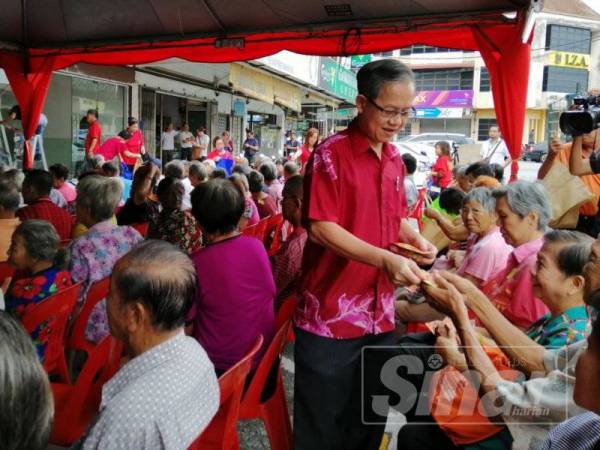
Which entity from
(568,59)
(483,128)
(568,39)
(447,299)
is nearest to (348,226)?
(447,299)

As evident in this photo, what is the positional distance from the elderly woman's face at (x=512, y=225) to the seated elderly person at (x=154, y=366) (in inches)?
68.0

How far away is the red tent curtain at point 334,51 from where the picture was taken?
4637 mm

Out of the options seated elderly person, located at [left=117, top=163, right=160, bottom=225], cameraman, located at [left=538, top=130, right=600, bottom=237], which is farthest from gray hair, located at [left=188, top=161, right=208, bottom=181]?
cameraman, located at [left=538, top=130, right=600, bottom=237]

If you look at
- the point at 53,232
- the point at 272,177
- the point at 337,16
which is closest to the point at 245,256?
the point at 53,232

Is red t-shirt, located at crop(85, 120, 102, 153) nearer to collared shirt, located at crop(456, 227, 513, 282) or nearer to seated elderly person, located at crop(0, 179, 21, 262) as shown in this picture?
seated elderly person, located at crop(0, 179, 21, 262)

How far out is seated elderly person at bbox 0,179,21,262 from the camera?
323cm

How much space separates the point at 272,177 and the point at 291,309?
432cm

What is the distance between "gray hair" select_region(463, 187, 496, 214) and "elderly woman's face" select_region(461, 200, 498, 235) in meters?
0.02

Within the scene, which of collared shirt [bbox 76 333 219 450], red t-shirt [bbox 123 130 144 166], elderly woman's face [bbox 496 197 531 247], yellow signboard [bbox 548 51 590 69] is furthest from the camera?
yellow signboard [bbox 548 51 590 69]

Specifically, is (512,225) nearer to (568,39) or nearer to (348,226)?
(348,226)

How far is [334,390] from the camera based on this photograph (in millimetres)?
2125

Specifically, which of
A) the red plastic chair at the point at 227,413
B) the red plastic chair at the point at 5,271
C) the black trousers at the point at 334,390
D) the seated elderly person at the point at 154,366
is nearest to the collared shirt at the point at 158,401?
the seated elderly person at the point at 154,366

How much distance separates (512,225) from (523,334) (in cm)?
93

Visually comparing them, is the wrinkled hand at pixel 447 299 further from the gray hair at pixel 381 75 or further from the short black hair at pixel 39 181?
the short black hair at pixel 39 181
